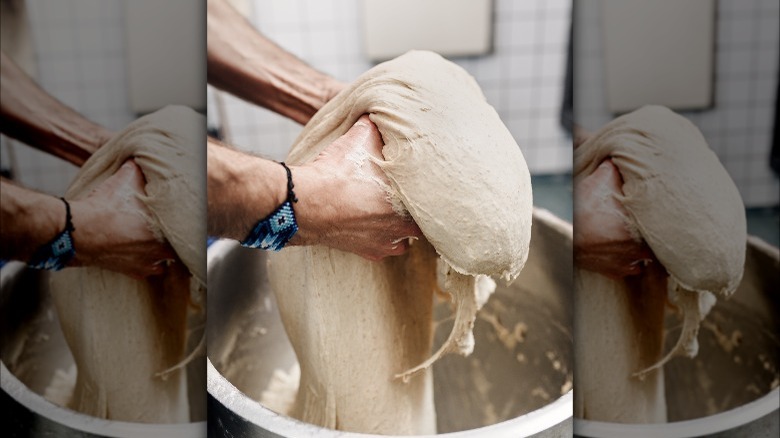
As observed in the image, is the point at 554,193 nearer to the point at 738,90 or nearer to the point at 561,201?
the point at 561,201

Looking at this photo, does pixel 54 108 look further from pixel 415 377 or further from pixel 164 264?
pixel 415 377

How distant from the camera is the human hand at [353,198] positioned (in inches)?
32.7

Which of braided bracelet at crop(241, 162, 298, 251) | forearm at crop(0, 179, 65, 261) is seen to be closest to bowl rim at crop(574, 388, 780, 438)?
braided bracelet at crop(241, 162, 298, 251)

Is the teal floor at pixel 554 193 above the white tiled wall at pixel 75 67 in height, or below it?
below

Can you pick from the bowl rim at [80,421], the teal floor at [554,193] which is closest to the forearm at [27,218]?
the bowl rim at [80,421]

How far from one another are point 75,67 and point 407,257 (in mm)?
514

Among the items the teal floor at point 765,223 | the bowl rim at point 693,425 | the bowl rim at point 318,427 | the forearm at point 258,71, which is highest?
the forearm at point 258,71

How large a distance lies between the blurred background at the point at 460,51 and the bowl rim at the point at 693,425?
1.13 ft

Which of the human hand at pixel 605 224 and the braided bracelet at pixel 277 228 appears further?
the human hand at pixel 605 224

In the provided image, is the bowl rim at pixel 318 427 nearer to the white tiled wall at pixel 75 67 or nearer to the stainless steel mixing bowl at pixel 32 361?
the stainless steel mixing bowl at pixel 32 361

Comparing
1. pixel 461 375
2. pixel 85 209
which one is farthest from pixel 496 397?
pixel 85 209

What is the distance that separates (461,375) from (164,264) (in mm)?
433

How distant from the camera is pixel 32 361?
101 centimetres

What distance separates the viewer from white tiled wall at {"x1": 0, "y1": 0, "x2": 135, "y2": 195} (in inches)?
37.6
